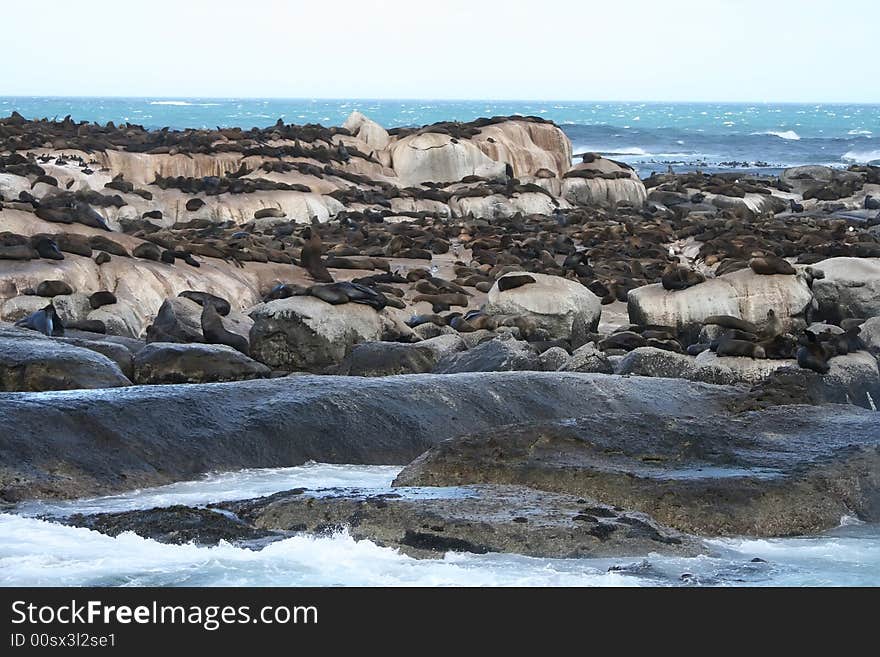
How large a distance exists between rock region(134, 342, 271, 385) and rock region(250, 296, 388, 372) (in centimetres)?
233

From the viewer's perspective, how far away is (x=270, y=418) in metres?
9.73

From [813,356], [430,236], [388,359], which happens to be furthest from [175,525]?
[430,236]

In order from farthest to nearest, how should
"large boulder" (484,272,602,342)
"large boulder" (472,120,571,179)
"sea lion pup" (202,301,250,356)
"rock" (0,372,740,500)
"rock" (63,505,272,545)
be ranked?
"large boulder" (472,120,571,179), "large boulder" (484,272,602,342), "sea lion pup" (202,301,250,356), "rock" (0,372,740,500), "rock" (63,505,272,545)

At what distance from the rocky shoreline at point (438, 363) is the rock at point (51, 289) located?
29 mm

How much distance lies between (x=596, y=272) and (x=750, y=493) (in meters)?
15.9

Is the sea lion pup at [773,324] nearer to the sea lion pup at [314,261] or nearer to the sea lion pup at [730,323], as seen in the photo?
the sea lion pup at [730,323]

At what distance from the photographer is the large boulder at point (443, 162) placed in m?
41.7

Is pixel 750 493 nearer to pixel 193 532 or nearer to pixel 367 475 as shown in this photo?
pixel 367 475

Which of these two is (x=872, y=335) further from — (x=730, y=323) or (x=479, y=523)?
(x=479, y=523)

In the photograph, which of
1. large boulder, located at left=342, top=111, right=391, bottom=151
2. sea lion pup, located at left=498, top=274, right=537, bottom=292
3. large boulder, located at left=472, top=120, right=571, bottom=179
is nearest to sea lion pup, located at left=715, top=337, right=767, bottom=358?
sea lion pup, located at left=498, top=274, right=537, bottom=292

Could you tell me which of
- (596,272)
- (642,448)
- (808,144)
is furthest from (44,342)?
(808,144)

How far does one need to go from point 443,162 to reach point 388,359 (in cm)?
2903

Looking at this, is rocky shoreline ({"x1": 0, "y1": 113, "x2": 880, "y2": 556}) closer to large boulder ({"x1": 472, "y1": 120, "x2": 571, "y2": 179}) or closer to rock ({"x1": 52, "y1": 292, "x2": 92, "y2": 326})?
rock ({"x1": 52, "y1": 292, "x2": 92, "y2": 326})

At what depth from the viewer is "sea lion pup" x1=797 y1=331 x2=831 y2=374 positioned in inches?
479
